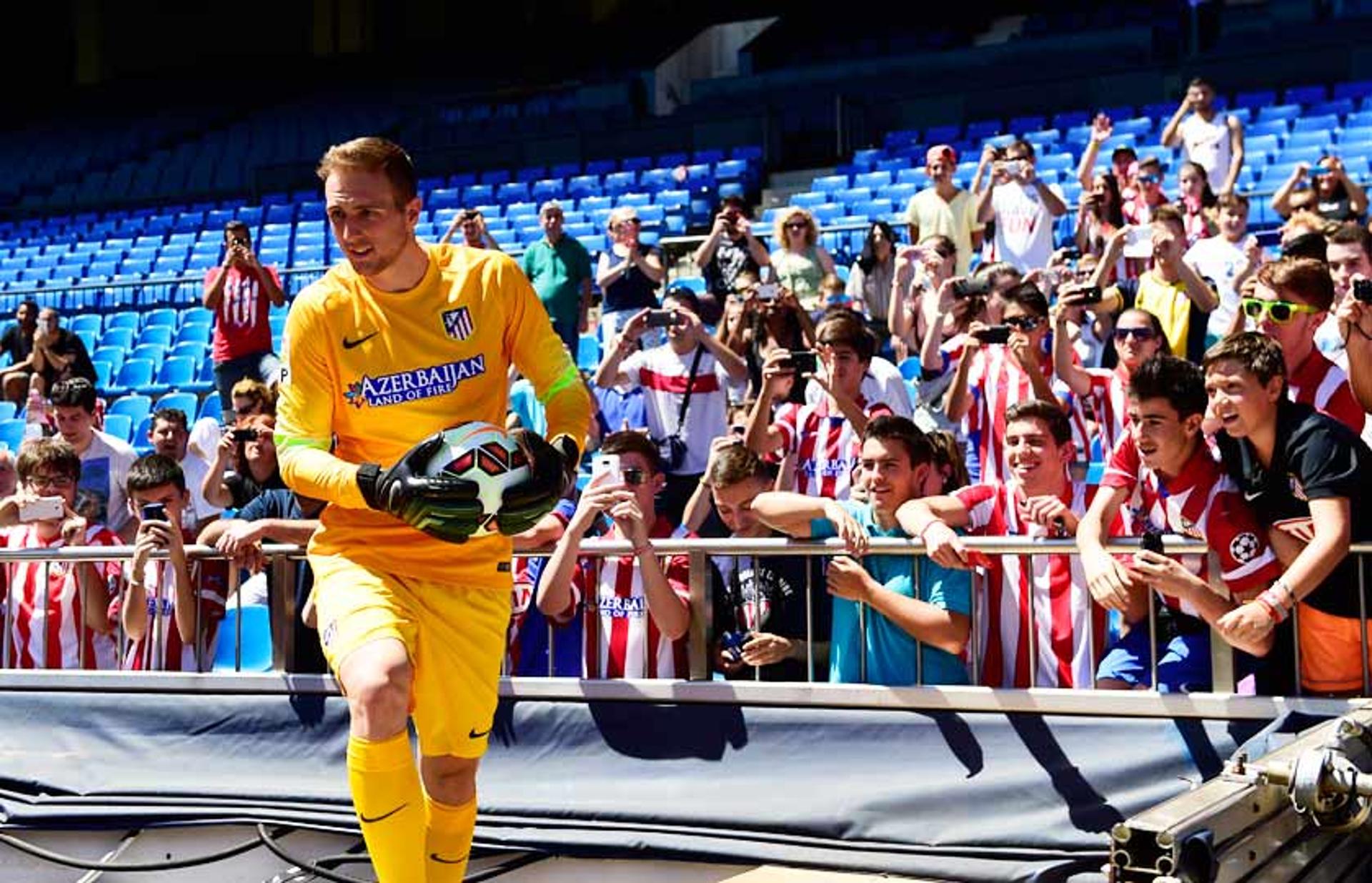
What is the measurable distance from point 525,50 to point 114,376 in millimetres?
15795

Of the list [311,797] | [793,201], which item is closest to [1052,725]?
[311,797]

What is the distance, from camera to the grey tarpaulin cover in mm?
5016

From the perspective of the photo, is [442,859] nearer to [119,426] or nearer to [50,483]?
[50,483]

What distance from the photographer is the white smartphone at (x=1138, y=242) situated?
9.22 metres

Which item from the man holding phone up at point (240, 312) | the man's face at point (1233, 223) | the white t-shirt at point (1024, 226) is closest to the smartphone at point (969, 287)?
the man's face at point (1233, 223)

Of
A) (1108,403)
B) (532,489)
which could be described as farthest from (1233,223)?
(532,489)

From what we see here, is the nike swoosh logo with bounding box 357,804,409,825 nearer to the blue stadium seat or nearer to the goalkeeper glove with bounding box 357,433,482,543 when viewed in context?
the goalkeeper glove with bounding box 357,433,482,543

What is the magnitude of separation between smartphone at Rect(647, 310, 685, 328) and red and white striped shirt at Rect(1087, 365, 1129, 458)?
6.42 feet

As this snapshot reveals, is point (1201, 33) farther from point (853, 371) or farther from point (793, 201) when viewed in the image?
point (853, 371)

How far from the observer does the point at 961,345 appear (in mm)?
7859

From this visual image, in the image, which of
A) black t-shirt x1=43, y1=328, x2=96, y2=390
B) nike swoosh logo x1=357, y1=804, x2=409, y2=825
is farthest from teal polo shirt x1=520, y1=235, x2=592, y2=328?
nike swoosh logo x1=357, y1=804, x2=409, y2=825

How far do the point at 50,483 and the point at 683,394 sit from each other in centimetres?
274

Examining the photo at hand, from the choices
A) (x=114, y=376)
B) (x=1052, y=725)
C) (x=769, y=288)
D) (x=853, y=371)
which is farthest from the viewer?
(x=114, y=376)

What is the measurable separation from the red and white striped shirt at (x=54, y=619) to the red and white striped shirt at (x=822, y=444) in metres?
2.62
